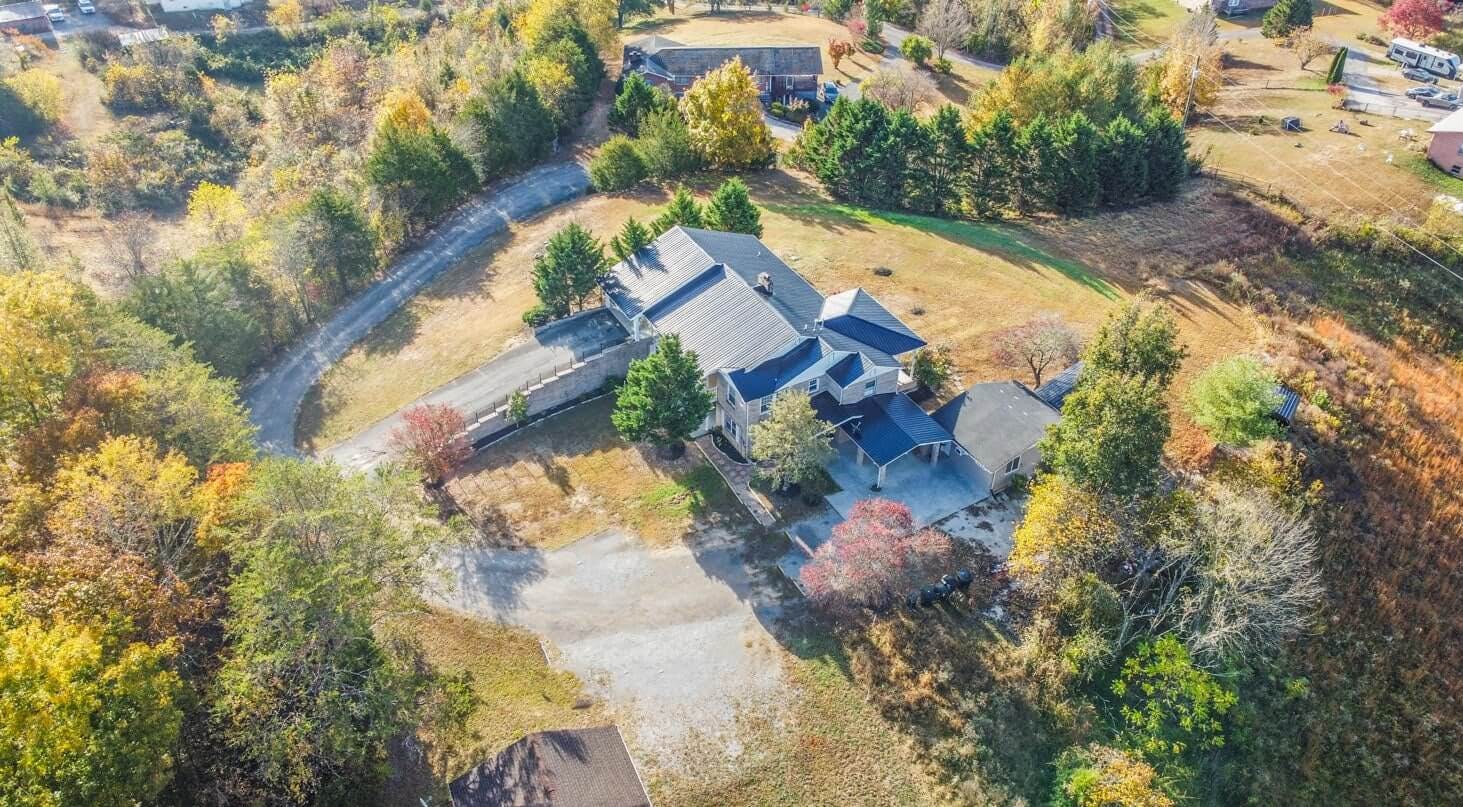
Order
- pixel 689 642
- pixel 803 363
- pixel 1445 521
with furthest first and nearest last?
1. pixel 803 363
2. pixel 1445 521
3. pixel 689 642

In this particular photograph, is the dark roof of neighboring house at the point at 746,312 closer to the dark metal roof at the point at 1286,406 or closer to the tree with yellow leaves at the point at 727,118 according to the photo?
the dark metal roof at the point at 1286,406

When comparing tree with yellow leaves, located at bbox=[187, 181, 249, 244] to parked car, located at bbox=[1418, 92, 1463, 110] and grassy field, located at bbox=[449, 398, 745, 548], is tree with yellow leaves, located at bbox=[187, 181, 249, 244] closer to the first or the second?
grassy field, located at bbox=[449, 398, 745, 548]

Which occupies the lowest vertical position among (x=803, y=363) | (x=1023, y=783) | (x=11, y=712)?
(x=1023, y=783)

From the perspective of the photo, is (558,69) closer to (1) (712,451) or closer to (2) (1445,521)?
(1) (712,451)

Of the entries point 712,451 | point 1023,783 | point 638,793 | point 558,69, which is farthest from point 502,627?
point 558,69

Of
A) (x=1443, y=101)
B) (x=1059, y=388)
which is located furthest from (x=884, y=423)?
(x=1443, y=101)

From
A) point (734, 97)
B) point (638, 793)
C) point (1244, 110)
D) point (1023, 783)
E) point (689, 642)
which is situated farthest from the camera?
point (1244, 110)
